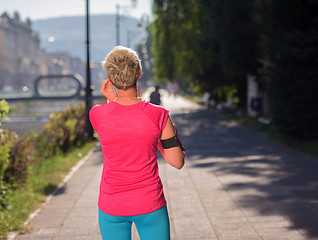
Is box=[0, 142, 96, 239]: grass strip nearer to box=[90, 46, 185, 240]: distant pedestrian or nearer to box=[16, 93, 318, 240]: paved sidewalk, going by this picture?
box=[16, 93, 318, 240]: paved sidewalk

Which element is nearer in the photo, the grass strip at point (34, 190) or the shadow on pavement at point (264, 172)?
the grass strip at point (34, 190)

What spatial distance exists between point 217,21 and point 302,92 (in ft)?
40.0

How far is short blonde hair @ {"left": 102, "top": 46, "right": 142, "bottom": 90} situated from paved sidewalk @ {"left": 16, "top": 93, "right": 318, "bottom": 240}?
10.7ft

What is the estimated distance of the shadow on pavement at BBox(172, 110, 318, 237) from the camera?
630 centimetres

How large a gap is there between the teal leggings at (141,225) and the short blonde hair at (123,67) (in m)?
0.72

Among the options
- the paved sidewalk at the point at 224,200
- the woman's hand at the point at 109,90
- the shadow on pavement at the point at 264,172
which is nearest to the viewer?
the woman's hand at the point at 109,90

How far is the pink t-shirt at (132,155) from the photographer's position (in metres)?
2.37

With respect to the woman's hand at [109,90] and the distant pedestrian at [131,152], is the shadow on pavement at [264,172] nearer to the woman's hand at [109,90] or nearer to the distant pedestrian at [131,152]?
the distant pedestrian at [131,152]

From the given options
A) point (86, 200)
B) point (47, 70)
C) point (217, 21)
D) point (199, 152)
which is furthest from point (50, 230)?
point (47, 70)

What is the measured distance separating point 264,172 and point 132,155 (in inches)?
285

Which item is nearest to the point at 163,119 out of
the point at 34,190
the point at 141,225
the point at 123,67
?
the point at 123,67

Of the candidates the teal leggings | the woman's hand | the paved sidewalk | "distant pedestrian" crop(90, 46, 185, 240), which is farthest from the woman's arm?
the paved sidewalk

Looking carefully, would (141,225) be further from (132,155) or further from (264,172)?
(264,172)

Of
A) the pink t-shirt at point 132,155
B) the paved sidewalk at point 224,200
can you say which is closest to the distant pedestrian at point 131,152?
the pink t-shirt at point 132,155
